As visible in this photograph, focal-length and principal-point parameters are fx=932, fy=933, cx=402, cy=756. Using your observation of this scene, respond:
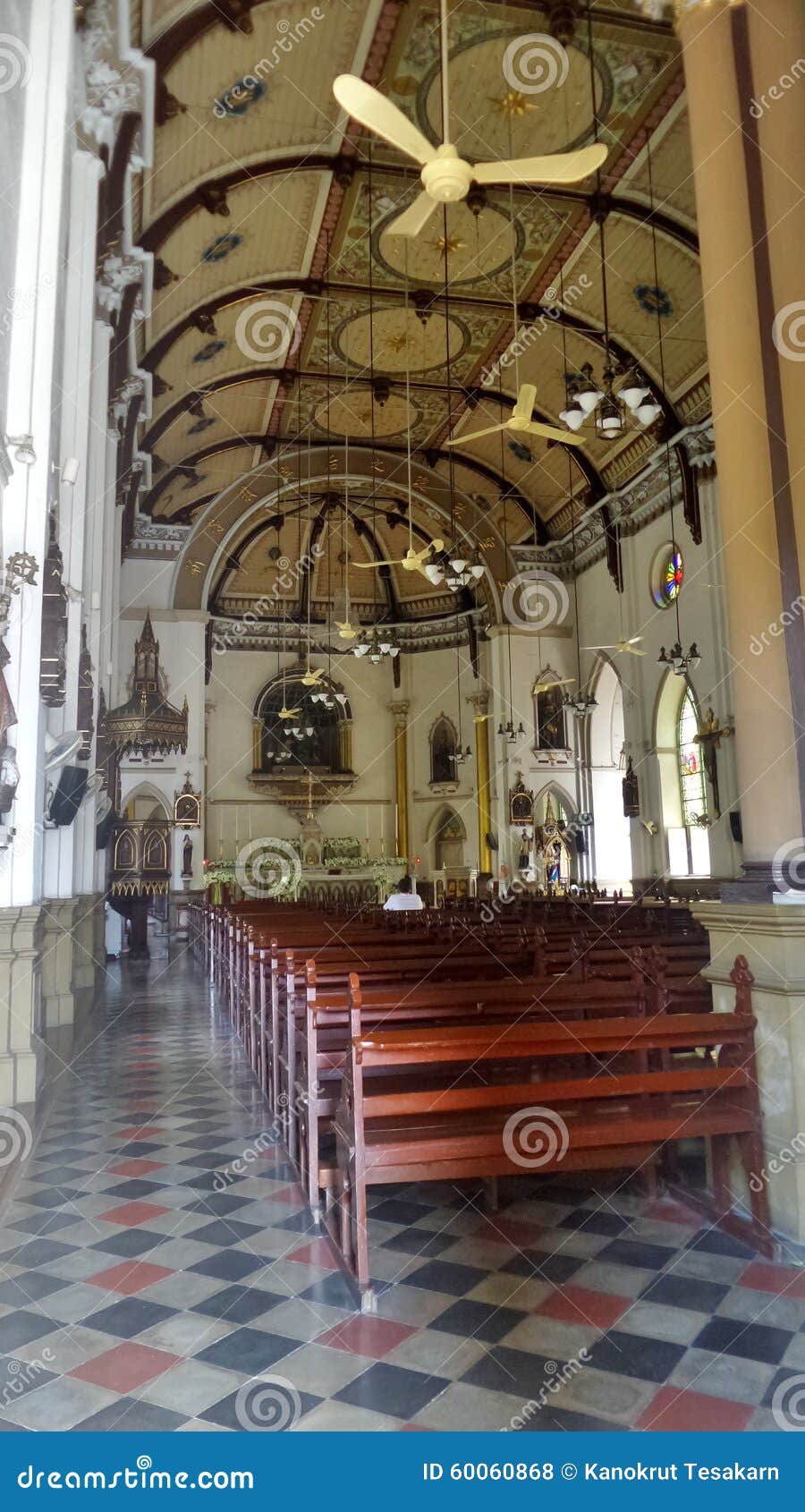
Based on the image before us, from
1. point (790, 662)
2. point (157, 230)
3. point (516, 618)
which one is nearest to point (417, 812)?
point (516, 618)

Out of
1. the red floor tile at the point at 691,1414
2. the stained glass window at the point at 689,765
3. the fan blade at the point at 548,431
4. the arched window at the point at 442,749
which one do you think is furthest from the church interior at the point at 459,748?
the arched window at the point at 442,749

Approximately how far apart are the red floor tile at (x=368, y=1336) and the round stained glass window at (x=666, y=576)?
13.4 m

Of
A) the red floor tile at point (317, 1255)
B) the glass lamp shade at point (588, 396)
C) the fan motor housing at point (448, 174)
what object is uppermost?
the glass lamp shade at point (588, 396)

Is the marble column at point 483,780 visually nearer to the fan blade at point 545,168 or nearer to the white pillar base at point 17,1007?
the white pillar base at point 17,1007

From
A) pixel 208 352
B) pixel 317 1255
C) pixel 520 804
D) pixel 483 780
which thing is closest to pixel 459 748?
pixel 483 780

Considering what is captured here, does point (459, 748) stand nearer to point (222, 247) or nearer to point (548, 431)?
point (222, 247)

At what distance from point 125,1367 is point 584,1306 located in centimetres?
148

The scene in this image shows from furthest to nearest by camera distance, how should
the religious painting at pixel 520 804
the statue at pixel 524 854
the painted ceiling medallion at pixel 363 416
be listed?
the religious painting at pixel 520 804 → the statue at pixel 524 854 → the painted ceiling medallion at pixel 363 416

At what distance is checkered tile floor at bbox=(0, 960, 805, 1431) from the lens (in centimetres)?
257

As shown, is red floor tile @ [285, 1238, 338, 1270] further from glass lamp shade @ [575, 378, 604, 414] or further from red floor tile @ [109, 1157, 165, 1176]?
glass lamp shade @ [575, 378, 604, 414]

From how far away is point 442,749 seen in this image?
22344 mm

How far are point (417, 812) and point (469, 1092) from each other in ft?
62.5

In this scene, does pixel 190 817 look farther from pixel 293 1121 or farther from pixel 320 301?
pixel 293 1121

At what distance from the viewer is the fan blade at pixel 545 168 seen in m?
4.20
